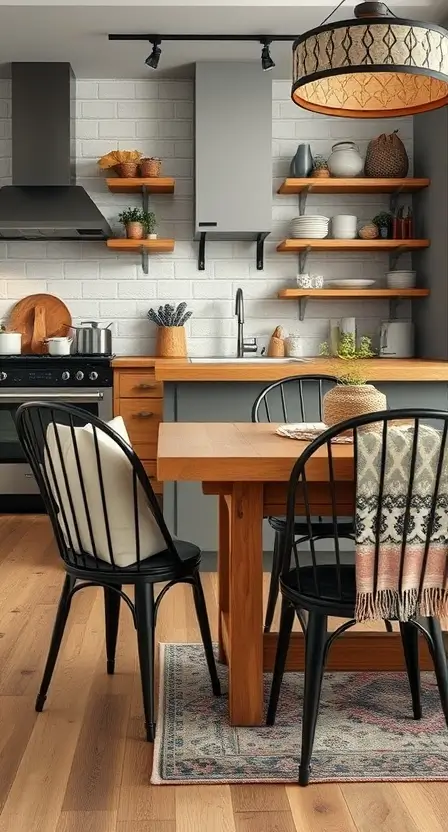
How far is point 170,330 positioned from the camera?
5.69 metres

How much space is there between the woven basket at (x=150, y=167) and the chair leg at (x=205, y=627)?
3388 millimetres

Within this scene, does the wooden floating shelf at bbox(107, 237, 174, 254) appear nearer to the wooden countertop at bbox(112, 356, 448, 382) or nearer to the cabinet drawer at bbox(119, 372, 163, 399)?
the cabinet drawer at bbox(119, 372, 163, 399)

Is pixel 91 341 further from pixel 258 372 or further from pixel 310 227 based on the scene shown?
pixel 258 372

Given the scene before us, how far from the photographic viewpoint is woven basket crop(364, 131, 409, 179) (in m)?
5.59

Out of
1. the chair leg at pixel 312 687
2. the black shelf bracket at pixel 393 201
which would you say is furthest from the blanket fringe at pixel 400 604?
the black shelf bracket at pixel 393 201

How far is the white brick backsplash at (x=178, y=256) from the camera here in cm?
580

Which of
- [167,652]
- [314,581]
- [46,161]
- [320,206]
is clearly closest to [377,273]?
[320,206]

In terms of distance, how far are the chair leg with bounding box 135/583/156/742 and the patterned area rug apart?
2.4 inches

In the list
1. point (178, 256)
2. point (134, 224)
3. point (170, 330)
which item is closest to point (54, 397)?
point (170, 330)

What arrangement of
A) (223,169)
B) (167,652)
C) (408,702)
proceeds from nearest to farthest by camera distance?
(408,702)
(167,652)
(223,169)

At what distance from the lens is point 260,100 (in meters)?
5.44

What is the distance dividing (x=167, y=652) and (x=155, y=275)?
317 cm

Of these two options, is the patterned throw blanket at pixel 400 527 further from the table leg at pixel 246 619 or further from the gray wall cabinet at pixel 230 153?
the gray wall cabinet at pixel 230 153

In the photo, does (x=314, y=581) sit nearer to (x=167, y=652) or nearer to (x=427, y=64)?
(x=167, y=652)
